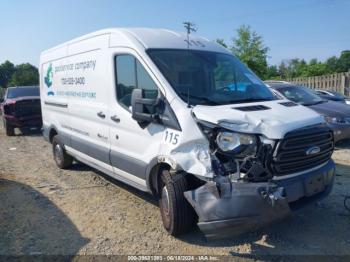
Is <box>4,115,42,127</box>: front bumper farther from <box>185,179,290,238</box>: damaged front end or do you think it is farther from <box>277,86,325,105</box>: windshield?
<box>185,179,290,238</box>: damaged front end

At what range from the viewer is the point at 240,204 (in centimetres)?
364

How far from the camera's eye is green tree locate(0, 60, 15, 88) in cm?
8512

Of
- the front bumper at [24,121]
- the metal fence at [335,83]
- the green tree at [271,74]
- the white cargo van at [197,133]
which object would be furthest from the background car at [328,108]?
the green tree at [271,74]

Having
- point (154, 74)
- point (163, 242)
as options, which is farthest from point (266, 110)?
point (163, 242)

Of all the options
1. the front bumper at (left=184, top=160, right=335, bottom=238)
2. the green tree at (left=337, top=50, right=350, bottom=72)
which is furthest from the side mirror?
the green tree at (left=337, top=50, right=350, bottom=72)

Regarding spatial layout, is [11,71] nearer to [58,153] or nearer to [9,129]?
[9,129]

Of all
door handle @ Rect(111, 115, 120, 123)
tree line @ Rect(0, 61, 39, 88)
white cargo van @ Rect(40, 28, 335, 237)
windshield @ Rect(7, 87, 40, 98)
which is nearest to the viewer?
white cargo van @ Rect(40, 28, 335, 237)

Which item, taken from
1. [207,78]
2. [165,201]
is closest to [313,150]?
[207,78]

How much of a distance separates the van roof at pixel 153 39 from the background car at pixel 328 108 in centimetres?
302

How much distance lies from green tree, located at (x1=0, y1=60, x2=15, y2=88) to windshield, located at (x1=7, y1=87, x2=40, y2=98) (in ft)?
251

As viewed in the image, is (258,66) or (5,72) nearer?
(258,66)

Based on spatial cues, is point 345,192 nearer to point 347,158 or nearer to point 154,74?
point 347,158

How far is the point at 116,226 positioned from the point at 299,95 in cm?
714

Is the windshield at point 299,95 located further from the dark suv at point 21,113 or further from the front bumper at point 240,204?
the dark suv at point 21,113
